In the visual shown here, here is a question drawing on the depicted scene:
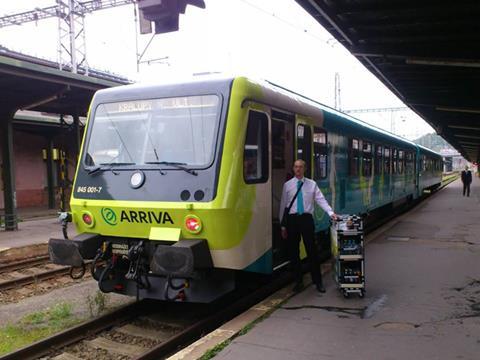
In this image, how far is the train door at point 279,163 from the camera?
6.58 meters

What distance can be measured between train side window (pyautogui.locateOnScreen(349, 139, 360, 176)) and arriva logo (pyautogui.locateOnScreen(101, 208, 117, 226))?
5991 millimetres

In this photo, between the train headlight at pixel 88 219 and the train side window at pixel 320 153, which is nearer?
the train headlight at pixel 88 219

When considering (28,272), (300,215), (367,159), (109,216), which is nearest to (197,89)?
(109,216)

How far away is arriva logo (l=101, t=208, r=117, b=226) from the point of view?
6.00m

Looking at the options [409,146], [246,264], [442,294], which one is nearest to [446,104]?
[409,146]

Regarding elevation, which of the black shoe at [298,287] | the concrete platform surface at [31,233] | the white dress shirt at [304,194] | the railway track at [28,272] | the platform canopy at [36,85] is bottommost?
the railway track at [28,272]

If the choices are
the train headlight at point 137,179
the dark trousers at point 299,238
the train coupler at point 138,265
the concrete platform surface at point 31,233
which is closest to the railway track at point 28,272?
the concrete platform surface at point 31,233

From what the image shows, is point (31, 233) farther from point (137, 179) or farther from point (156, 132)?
point (156, 132)

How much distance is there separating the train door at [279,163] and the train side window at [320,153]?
1074mm

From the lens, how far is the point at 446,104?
20.9 metres

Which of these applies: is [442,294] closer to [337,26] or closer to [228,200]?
[228,200]

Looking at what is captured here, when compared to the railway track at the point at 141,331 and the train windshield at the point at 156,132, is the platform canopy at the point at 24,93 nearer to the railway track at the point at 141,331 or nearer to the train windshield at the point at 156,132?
the train windshield at the point at 156,132

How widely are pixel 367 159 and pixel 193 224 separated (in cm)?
779

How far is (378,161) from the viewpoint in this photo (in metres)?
13.7
